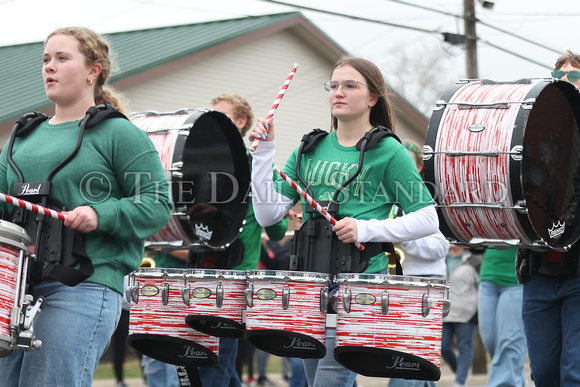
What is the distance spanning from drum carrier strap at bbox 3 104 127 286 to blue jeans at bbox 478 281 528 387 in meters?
4.09

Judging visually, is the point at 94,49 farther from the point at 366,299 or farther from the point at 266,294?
the point at 366,299

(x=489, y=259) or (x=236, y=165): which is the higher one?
(x=236, y=165)

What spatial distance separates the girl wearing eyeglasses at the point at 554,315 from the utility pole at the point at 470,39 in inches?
503

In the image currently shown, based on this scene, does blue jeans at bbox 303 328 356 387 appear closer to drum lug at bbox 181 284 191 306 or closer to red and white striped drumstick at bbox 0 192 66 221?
drum lug at bbox 181 284 191 306

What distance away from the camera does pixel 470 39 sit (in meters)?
18.0

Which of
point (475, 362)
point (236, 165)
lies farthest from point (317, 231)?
point (475, 362)

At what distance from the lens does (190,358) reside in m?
5.02

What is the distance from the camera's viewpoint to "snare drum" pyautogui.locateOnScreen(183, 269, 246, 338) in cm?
473

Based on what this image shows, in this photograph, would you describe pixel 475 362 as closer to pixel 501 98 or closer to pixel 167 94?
pixel 167 94

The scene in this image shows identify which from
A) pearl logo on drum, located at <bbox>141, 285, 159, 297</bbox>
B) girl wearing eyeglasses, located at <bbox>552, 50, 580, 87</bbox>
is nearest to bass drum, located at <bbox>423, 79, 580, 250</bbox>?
girl wearing eyeglasses, located at <bbox>552, 50, 580, 87</bbox>

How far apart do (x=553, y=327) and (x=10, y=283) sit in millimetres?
3136

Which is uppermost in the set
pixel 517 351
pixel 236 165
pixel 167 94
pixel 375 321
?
pixel 167 94

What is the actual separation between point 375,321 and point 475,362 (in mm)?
11127

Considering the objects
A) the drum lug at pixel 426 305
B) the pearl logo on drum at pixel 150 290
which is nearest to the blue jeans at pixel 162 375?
the pearl logo on drum at pixel 150 290
